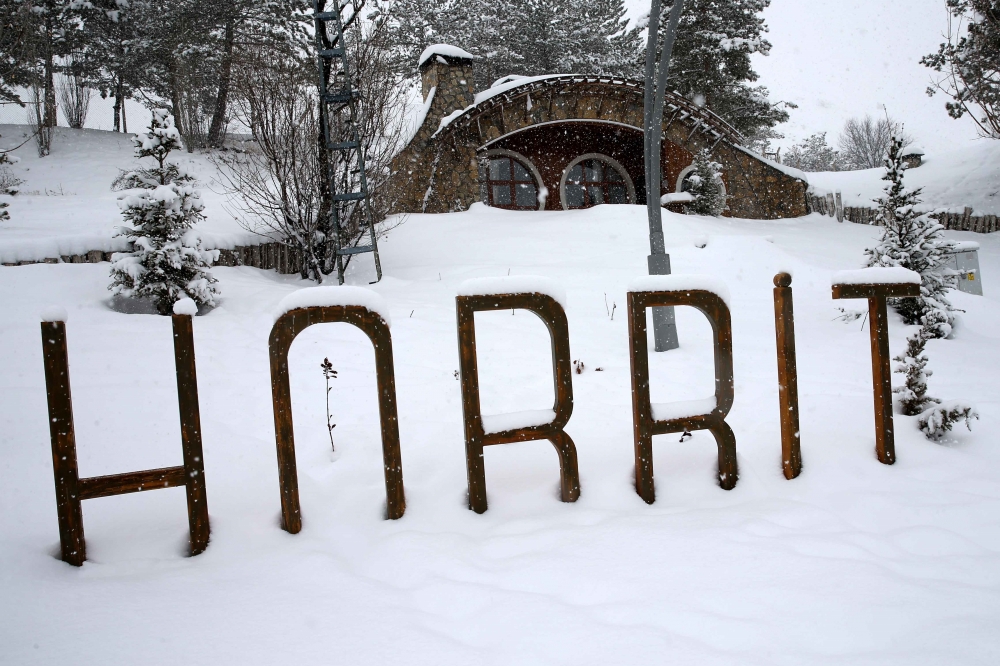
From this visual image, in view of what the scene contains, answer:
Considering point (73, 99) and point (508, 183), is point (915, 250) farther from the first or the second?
point (73, 99)

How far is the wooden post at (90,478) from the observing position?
7.80 feet

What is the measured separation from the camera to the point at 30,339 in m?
4.61

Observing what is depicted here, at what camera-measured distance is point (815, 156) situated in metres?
45.6

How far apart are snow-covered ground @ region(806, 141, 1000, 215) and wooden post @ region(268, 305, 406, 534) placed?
16.2 metres

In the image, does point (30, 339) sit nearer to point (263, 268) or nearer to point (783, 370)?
point (263, 268)

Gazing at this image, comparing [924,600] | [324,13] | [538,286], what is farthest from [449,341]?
[324,13]

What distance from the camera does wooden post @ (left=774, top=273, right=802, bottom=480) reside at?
3.09 meters

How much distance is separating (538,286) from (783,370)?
1420mm

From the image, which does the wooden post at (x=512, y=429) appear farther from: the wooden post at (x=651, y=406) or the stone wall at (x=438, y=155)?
the stone wall at (x=438, y=155)

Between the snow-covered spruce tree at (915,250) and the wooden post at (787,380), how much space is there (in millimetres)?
4321

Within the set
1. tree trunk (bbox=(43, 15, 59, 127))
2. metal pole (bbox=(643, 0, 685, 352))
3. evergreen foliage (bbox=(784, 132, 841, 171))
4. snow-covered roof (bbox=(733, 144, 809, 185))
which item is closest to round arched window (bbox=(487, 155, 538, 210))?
snow-covered roof (bbox=(733, 144, 809, 185))

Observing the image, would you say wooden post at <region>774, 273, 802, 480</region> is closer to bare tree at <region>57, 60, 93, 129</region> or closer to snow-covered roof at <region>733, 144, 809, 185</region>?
snow-covered roof at <region>733, 144, 809, 185</region>

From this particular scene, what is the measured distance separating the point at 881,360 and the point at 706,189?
39.1ft

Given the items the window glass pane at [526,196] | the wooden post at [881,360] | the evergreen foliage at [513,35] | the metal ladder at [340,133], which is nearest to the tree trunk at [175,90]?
the evergreen foliage at [513,35]
